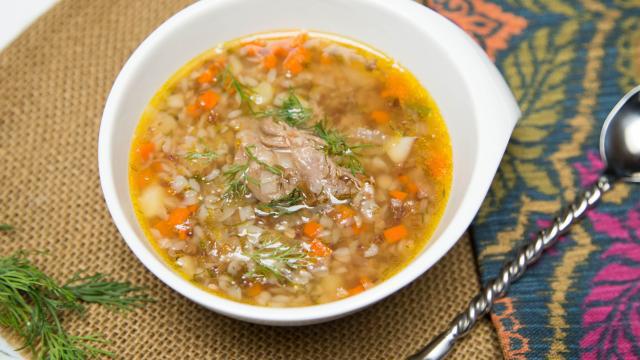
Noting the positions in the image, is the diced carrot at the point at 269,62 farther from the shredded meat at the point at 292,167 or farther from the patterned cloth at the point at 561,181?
the patterned cloth at the point at 561,181

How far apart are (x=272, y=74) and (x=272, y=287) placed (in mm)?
996

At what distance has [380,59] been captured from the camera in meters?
3.04

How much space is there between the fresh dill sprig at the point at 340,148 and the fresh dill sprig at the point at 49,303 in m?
0.98

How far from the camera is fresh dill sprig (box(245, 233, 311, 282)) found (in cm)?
252

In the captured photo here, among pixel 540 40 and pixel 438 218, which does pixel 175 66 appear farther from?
pixel 540 40

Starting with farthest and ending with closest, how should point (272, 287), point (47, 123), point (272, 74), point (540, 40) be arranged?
point (540, 40), point (47, 123), point (272, 74), point (272, 287)

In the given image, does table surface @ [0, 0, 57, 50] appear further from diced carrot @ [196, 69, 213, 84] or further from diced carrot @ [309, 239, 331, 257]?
diced carrot @ [309, 239, 331, 257]

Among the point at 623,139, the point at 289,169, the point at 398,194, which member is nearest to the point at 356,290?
the point at 398,194

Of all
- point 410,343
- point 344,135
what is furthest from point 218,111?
point 410,343

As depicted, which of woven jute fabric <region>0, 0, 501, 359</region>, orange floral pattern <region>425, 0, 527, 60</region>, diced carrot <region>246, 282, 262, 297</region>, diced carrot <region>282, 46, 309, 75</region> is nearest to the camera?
diced carrot <region>246, 282, 262, 297</region>

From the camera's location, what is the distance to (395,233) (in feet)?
8.61

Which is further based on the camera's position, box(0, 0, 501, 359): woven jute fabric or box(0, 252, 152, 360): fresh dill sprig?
box(0, 0, 501, 359): woven jute fabric

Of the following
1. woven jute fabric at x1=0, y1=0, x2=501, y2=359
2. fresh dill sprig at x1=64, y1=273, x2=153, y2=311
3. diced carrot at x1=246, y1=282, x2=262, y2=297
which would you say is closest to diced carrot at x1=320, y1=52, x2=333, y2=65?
woven jute fabric at x1=0, y1=0, x2=501, y2=359

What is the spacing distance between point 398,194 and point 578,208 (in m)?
0.89
